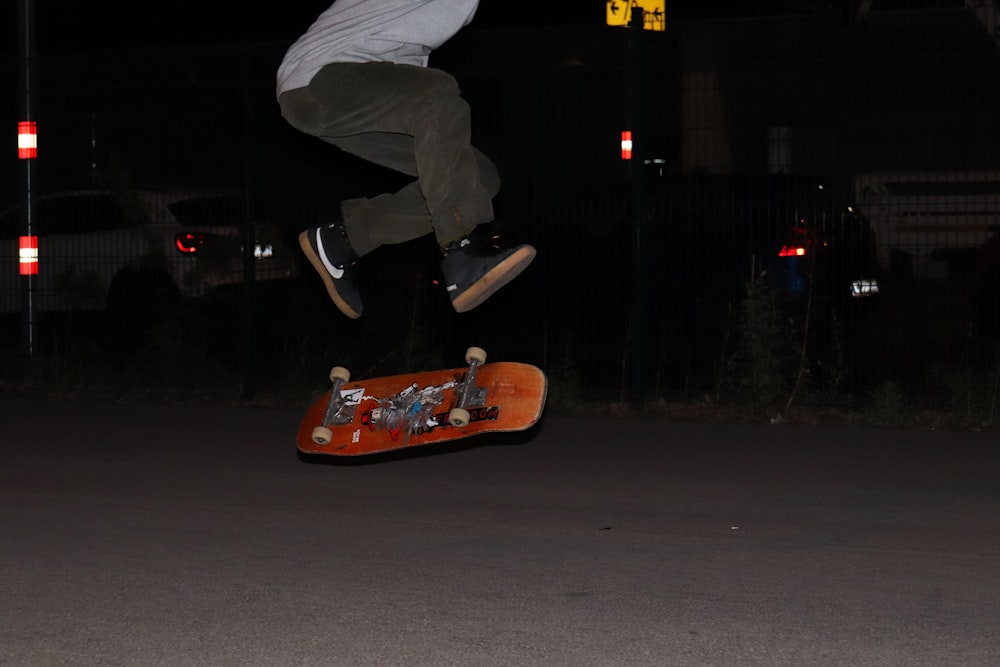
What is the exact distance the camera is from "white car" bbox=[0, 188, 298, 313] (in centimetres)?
1220

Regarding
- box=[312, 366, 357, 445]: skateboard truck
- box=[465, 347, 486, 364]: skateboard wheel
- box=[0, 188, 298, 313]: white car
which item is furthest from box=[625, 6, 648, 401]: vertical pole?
box=[465, 347, 486, 364]: skateboard wheel

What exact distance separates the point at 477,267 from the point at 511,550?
1.48 metres

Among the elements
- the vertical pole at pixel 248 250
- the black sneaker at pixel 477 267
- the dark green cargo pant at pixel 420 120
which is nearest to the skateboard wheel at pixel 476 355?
the black sneaker at pixel 477 267

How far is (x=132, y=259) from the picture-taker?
12570 millimetres

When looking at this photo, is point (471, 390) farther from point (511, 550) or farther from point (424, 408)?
point (511, 550)

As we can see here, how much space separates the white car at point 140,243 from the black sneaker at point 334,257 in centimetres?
614

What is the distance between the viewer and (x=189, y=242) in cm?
1235

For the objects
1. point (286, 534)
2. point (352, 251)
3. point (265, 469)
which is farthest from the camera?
point (265, 469)

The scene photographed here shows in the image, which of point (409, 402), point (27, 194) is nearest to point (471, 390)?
point (409, 402)

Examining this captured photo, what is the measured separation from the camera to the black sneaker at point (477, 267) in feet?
17.5

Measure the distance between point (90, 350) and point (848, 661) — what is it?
31.1ft

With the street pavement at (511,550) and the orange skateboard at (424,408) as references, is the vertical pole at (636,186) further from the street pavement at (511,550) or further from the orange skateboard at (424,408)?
the orange skateboard at (424,408)

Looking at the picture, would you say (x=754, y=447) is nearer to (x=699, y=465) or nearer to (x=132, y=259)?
(x=699, y=465)

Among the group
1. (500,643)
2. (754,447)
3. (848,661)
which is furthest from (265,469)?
(848,661)
